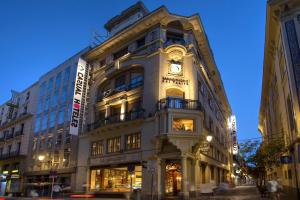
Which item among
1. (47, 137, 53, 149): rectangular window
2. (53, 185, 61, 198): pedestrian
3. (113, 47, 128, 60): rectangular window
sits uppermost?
(113, 47, 128, 60): rectangular window

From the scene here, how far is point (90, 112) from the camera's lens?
106ft

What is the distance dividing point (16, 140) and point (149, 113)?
1104 inches

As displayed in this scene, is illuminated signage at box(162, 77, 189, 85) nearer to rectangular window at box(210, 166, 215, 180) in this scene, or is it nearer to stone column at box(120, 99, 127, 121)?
stone column at box(120, 99, 127, 121)

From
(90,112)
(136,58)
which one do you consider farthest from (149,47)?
(90,112)

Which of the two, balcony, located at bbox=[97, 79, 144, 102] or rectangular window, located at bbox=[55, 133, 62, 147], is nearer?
balcony, located at bbox=[97, 79, 144, 102]

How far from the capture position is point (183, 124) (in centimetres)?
2514

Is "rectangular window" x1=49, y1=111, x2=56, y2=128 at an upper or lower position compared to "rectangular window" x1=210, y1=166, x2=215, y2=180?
upper

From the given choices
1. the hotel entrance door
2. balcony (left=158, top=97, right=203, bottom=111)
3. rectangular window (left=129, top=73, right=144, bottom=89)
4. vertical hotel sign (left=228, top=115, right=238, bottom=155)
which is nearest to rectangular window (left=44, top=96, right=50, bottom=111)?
rectangular window (left=129, top=73, right=144, bottom=89)

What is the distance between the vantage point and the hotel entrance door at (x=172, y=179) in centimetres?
2616

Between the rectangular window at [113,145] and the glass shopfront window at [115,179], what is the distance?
5.96 ft

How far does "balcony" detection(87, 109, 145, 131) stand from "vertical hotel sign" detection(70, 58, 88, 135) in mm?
1770

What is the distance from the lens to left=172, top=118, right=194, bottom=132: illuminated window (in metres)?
24.5


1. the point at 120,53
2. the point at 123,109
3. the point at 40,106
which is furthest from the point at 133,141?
the point at 40,106

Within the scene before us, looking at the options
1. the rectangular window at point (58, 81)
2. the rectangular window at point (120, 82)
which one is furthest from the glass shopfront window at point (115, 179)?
the rectangular window at point (58, 81)
